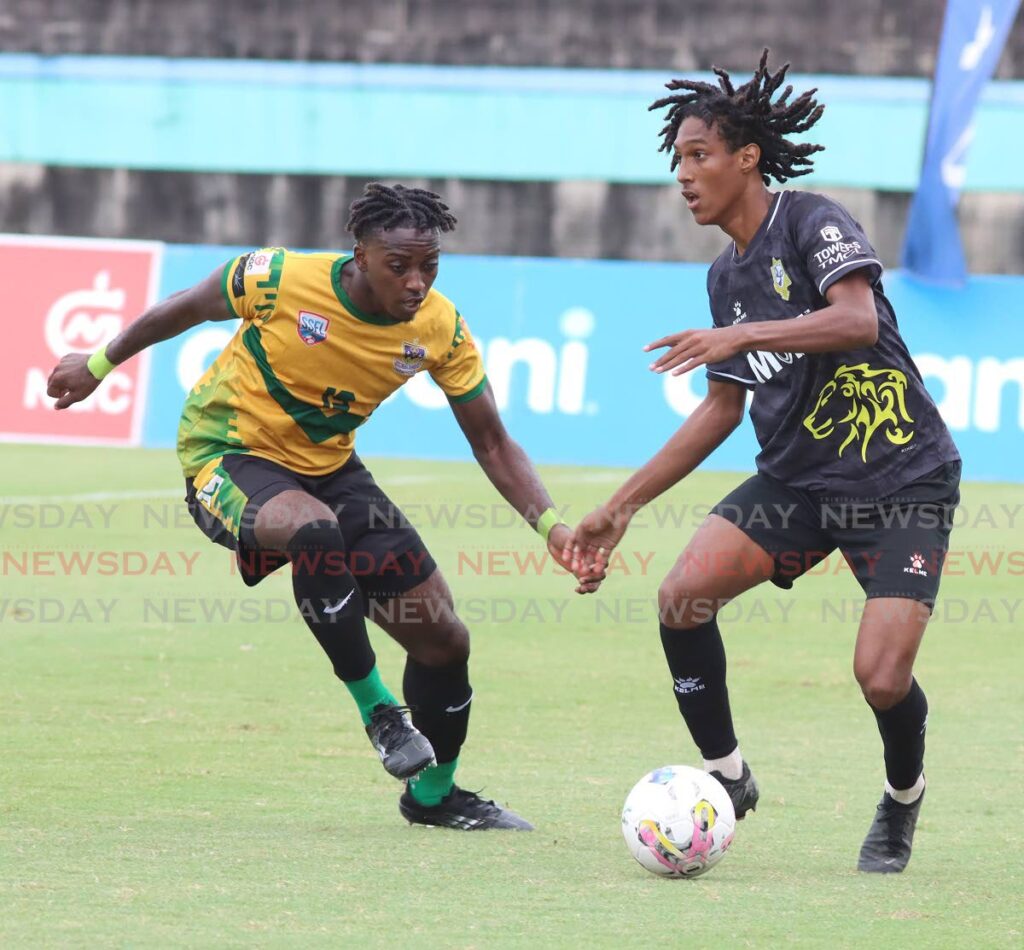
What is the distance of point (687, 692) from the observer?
6.16 m

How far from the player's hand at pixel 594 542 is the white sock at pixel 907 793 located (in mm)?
1288

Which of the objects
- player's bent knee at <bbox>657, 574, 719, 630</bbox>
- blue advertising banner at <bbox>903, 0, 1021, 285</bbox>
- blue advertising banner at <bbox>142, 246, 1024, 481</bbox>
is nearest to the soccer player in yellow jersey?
player's bent knee at <bbox>657, 574, 719, 630</bbox>

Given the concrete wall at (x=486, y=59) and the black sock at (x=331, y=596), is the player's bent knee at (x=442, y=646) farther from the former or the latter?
the concrete wall at (x=486, y=59)

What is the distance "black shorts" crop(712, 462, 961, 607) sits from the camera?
19.0ft

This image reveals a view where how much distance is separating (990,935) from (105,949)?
2.22 m

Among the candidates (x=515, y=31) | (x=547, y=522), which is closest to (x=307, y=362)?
(x=547, y=522)

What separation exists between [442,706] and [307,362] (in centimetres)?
130

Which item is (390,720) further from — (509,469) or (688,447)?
(688,447)

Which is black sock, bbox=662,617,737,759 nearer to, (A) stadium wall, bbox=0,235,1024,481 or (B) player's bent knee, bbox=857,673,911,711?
(B) player's bent knee, bbox=857,673,911,711

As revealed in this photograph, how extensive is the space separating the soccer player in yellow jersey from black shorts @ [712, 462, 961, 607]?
83 cm

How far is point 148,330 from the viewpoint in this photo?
6.56 meters

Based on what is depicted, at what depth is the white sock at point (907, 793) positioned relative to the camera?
5.84 meters

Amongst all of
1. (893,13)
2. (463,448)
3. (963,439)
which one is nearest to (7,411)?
(463,448)

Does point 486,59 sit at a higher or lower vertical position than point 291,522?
lower
